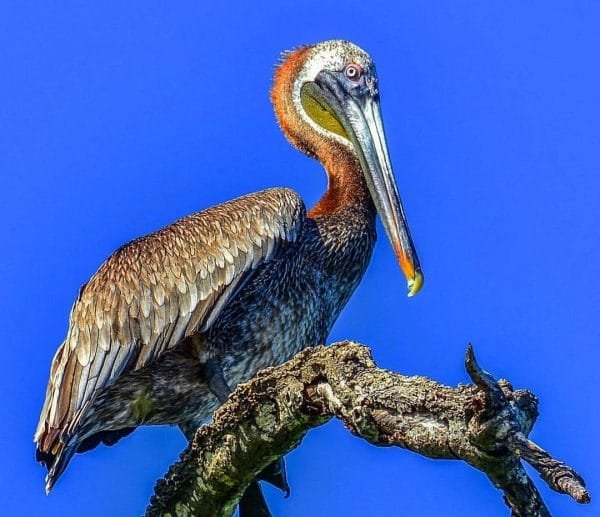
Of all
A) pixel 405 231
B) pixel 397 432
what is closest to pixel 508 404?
pixel 397 432

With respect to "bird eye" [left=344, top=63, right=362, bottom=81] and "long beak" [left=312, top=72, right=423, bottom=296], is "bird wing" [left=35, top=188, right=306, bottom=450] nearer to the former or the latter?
"long beak" [left=312, top=72, right=423, bottom=296]

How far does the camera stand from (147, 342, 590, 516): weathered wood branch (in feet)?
13.9

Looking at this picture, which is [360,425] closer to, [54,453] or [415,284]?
[54,453]

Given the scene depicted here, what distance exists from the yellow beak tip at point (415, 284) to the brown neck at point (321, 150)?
2.94ft

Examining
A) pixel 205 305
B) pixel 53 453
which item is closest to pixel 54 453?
pixel 53 453

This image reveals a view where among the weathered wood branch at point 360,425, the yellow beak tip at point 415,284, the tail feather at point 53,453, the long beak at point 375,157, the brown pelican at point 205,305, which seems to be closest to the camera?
the weathered wood branch at point 360,425

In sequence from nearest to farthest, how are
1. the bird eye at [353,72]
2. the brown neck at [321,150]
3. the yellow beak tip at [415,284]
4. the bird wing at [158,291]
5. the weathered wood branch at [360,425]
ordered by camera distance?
1. the weathered wood branch at [360,425]
2. the bird wing at [158,291]
3. the yellow beak tip at [415,284]
4. the brown neck at [321,150]
5. the bird eye at [353,72]

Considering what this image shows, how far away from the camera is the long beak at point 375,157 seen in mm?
8430

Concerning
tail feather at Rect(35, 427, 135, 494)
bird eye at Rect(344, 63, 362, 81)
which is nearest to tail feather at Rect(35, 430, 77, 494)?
tail feather at Rect(35, 427, 135, 494)

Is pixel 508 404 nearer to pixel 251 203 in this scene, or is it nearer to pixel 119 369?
pixel 119 369

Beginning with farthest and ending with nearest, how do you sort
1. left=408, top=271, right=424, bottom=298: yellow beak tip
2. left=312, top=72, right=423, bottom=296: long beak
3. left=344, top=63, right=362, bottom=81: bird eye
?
1. left=344, top=63, right=362, bottom=81: bird eye
2. left=312, top=72, right=423, bottom=296: long beak
3. left=408, top=271, right=424, bottom=298: yellow beak tip

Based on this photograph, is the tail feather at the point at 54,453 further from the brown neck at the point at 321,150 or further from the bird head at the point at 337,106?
the bird head at the point at 337,106

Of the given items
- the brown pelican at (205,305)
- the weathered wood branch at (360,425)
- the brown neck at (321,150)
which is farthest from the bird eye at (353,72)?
the weathered wood branch at (360,425)

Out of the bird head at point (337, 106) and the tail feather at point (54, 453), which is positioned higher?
the bird head at point (337, 106)
